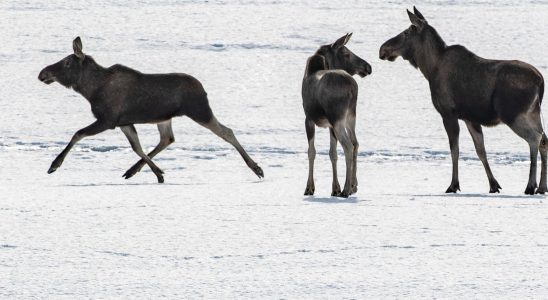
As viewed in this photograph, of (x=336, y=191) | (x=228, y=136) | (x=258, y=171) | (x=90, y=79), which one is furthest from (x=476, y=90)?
(x=90, y=79)

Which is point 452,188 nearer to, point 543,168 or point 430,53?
point 543,168

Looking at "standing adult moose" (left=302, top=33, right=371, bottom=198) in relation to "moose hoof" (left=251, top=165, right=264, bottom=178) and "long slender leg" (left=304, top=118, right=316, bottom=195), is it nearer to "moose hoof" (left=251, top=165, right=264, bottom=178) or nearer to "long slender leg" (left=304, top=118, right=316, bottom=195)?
"long slender leg" (left=304, top=118, right=316, bottom=195)

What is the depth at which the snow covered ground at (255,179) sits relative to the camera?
5.54m

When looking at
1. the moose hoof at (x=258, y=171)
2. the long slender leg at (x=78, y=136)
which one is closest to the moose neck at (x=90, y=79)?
the long slender leg at (x=78, y=136)

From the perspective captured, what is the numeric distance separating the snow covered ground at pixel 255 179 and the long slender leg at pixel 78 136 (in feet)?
0.48

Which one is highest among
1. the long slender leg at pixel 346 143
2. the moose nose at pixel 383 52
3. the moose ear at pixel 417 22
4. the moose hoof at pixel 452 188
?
the moose ear at pixel 417 22

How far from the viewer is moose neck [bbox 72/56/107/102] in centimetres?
1109

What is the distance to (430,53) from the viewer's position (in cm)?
984

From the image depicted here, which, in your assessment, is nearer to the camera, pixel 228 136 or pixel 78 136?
pixel 78 136

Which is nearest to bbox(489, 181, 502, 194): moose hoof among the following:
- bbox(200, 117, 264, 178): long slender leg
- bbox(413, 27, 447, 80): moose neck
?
bbox(413, 27, 447, 80): moose neck

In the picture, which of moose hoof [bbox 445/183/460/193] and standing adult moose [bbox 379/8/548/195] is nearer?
standing adult moose [bbox 379/8/548/195]

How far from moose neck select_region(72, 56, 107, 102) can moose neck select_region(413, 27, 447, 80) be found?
326cm

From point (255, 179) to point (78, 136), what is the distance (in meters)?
1.79

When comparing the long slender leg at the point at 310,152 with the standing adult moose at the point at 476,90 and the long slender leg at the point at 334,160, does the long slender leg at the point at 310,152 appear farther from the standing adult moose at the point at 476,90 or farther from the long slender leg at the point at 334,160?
the standing adult moose at the point at 476,90
